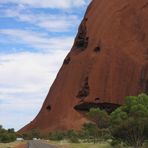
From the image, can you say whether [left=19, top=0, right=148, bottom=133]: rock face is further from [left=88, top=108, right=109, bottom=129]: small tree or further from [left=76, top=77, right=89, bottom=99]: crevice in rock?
[left=88, top=108, right=109, bottom=129]: small tree

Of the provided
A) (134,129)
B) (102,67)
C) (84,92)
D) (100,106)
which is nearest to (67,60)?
(102,67)

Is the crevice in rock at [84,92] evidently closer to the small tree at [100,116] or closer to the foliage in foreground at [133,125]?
the small tree at [100,116]

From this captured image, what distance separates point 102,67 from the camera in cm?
11338

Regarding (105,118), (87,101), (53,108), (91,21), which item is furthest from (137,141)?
(91,21)

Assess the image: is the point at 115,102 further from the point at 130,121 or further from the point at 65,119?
the point at 130,121

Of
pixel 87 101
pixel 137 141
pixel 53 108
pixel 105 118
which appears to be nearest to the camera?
pixel 137 141

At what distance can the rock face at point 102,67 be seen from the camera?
10981 centimetres

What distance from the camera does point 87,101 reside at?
358ft

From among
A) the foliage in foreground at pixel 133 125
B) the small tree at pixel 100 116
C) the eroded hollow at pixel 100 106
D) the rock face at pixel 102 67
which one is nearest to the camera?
the foliage in foreground at pixel 133 125

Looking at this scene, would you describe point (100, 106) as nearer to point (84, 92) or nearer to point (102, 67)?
point (84, 92)

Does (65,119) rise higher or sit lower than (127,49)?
lower

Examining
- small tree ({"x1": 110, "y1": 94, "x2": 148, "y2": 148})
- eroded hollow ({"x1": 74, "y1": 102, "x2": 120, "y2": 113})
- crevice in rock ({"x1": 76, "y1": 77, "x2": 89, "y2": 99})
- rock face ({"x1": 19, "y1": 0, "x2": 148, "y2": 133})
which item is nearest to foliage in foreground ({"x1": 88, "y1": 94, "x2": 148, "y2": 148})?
small tree ({"x1": 110, "y1": 94, "x2": 148, "y2": 148})

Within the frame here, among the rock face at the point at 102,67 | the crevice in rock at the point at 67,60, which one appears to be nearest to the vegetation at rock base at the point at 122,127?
the rock face at the point at 102,67

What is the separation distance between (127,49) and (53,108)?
69.3 feet
